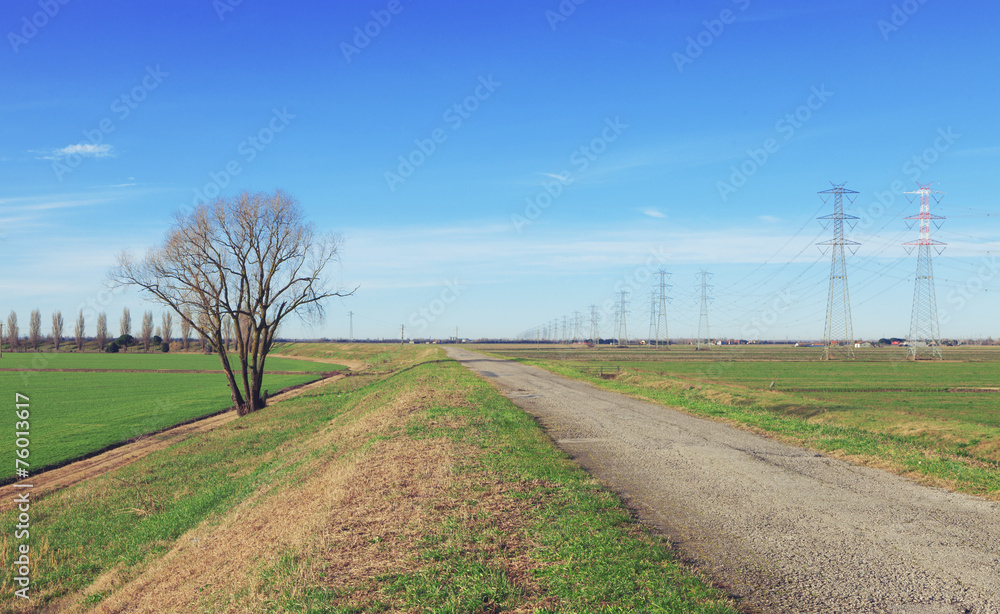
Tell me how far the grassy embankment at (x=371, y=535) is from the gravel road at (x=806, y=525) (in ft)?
2.62

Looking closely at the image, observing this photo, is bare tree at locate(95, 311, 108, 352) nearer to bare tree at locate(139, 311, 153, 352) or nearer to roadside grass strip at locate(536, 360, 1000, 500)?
bare tree at locate(139, 311, 153, 352)

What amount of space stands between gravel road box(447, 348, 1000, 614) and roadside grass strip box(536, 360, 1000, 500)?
893 millimetres

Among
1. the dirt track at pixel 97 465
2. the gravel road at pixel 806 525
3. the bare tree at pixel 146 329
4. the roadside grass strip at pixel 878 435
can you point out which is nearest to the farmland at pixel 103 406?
the dirt track at pixel 97 465

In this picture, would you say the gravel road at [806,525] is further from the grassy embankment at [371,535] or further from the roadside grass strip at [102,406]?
the roadside grass strip at [102,406]

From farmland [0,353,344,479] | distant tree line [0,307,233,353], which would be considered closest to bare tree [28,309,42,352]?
distant tree line [0,307,233,353]

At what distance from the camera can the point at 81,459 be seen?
2381 centimetres

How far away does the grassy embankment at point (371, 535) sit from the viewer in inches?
253

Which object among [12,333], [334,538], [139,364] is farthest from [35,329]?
[334,538]

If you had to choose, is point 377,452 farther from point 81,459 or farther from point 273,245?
point 273,245

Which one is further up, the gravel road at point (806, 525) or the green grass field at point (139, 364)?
the gravel road at point (806, 525)

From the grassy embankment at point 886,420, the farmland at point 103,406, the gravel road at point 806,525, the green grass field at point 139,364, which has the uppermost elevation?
the gravel road at point 806,525

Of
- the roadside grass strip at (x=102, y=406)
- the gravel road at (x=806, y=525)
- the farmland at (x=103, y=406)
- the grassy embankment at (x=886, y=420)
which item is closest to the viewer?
the gravel road at (x=806, y=525)

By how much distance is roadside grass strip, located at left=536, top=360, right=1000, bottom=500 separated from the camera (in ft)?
40.3

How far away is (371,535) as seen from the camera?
8.41 metres
